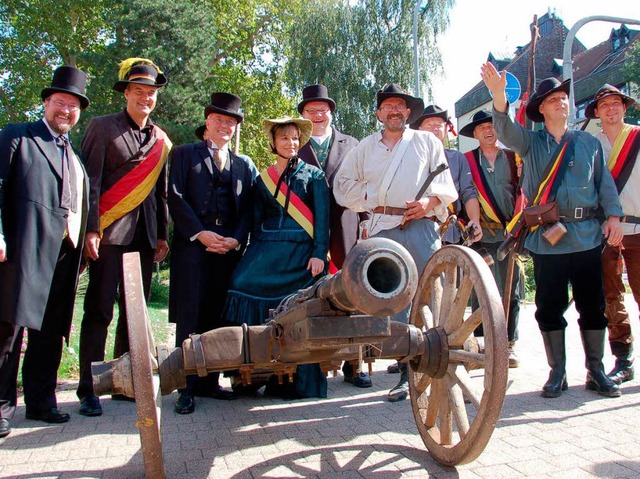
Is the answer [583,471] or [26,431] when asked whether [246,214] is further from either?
[583,471]

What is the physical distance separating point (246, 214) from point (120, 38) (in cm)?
1711

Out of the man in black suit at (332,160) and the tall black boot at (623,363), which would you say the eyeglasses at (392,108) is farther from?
the tall black boot at (623,363)

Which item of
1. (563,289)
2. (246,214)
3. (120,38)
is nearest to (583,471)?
(563,289)

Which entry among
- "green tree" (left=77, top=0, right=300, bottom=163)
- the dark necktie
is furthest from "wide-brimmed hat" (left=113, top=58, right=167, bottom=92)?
"green tree" (left=77, top=0, right=300, bottom=163)

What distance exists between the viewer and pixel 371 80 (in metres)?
25.0

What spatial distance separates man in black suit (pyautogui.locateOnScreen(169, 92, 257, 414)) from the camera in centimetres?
468

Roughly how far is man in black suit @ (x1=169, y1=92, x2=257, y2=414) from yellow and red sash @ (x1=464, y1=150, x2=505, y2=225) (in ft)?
7.07

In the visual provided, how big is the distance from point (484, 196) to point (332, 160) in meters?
1.45

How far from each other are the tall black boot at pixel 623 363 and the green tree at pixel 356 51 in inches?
790

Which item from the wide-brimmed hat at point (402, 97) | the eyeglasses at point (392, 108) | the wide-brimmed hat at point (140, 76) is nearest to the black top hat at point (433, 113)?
the wide-brimmed hat at point (402, 97)

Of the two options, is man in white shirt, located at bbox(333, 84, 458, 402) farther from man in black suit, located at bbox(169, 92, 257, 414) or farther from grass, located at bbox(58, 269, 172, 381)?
grass, located at bbox(58, 269, 172, 381)

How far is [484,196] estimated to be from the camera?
224 inches

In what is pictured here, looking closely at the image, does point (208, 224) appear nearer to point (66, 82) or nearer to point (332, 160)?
point (332, 160)

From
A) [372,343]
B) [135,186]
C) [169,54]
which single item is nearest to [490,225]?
[135,186]
